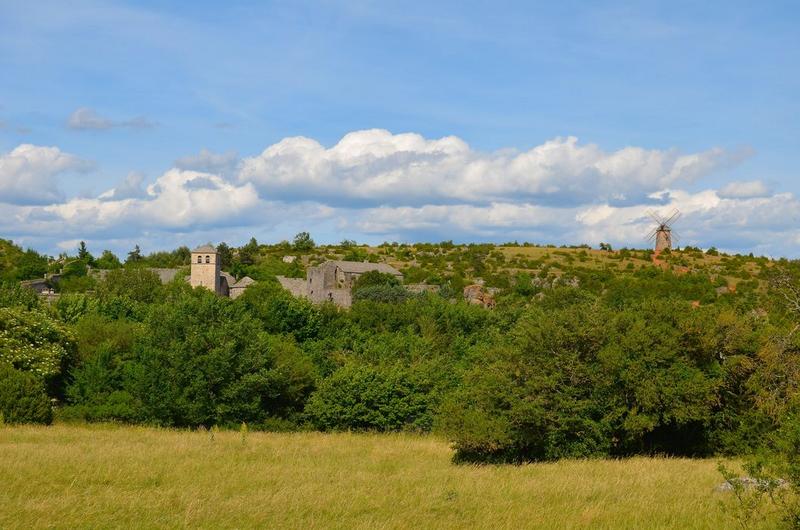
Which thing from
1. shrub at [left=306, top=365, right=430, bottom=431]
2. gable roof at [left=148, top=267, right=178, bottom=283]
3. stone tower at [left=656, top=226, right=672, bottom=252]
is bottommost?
shrub at [left=306, top=365, right=430, bottom=431]

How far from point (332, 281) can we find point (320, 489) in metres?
87.9

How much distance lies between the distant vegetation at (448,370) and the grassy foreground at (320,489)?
2.43m

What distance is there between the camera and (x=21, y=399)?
134 feet

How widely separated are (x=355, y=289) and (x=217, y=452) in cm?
7332

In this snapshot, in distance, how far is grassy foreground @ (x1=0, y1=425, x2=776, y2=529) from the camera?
19.2 meters

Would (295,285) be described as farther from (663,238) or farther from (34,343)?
(34,343)

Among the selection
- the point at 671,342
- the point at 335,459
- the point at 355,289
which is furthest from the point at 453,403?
the point at 355,289

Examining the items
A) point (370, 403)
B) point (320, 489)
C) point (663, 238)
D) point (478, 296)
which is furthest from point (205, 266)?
point (320, 489)

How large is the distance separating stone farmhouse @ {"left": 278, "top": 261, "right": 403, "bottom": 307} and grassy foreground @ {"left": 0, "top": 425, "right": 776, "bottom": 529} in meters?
67.5

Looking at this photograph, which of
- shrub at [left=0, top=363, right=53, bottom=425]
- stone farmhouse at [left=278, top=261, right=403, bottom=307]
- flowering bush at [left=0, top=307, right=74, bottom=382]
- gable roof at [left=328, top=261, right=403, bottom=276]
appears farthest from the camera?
gable roof at [left=328, top=261, right=403, bottom=276]

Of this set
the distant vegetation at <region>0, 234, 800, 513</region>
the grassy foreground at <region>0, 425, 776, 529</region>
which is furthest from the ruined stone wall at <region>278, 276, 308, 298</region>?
the grassy foreground at <region>0, 425, 776, 529</region>

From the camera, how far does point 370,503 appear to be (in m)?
21.5

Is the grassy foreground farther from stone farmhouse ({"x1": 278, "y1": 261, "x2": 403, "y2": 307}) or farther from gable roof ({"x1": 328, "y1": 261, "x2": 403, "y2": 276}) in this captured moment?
gable roof ({"x1": 328, "y1": 261, "x2": 403, "y2": 276})

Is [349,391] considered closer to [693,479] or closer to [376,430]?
[376,430]
